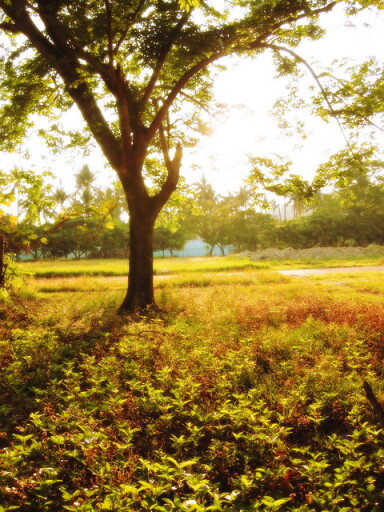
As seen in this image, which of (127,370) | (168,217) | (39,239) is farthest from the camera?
(168,217)

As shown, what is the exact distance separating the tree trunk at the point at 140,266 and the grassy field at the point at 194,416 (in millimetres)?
1665

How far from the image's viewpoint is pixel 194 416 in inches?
148

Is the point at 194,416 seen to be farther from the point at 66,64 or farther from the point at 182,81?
the point at 182,81

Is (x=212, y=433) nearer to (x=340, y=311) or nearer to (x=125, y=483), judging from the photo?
(x=125, y=483)

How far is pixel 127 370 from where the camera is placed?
4.94 metres

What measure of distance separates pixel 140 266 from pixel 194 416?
6.18 metres

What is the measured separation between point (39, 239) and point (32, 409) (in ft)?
7.85

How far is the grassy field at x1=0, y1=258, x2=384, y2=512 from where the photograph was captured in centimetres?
267

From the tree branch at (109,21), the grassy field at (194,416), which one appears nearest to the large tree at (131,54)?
the tree branch at (109,21)

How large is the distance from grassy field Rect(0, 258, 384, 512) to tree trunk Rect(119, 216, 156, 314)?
166 centimetres

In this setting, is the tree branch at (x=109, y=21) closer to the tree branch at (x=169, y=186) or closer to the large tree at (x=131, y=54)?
the large tree at (x=131, y=54)

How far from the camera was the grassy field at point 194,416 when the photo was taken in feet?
8.77

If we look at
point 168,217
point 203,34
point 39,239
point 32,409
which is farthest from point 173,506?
point 168,217

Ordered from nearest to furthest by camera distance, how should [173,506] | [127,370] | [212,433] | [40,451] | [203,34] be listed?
[173,506], [40,451], [212,433], [127,370], [203,34]
